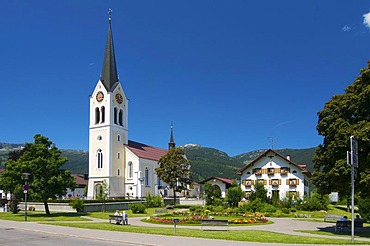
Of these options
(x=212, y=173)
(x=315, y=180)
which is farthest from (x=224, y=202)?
(x=212, y=173)

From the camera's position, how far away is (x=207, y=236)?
19.1 m

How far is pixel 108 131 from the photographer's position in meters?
73.6

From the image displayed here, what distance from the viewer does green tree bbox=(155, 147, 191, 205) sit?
5578cm

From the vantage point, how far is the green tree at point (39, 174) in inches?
1441

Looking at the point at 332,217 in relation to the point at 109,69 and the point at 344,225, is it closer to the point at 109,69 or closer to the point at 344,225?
the point at 344,225

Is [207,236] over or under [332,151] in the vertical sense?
under

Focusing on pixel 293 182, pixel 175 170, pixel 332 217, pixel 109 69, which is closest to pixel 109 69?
pixel 109 69

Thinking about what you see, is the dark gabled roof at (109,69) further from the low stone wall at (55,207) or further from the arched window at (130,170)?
the low stone wall at (55,207)

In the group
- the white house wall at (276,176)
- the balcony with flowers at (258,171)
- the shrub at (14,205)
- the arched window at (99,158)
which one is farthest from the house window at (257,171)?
the shrub at (14,205)

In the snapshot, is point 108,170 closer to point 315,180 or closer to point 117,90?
point 117,90

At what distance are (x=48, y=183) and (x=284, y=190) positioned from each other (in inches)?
1341

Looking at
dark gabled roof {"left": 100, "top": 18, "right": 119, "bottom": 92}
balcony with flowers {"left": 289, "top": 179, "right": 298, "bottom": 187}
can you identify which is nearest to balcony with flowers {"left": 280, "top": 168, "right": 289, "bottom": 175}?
balcony with flowers {"left": 289, "top": 179, "right": 298, "bottom": 187}

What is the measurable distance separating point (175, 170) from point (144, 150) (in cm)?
2790

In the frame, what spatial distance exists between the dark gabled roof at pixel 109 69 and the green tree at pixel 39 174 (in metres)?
37.9
